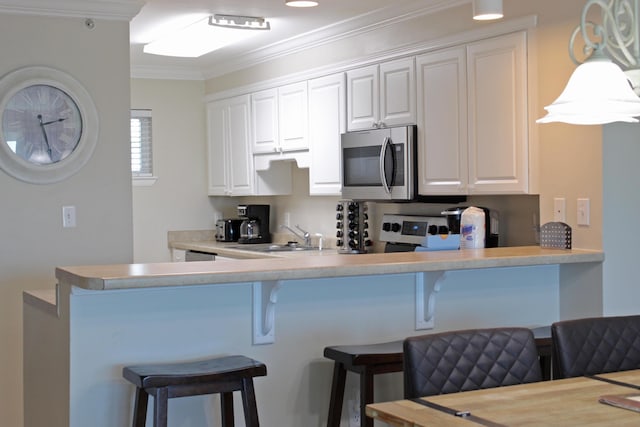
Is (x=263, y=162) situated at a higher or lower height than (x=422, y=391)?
higher

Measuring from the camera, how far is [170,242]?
7234mm

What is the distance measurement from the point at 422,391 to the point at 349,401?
1.05m

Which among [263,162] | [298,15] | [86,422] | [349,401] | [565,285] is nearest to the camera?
[86,422]

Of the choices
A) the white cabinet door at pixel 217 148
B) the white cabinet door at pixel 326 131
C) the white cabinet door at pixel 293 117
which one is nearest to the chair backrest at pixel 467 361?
the white cabinet door at pixel 326 131

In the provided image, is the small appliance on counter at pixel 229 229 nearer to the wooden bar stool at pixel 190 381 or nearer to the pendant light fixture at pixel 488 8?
the pendant light fixture at pixel 488 8

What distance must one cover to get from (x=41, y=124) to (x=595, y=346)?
2.92 m

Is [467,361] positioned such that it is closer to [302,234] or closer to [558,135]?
[558,135]

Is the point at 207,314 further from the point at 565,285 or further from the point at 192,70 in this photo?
the point at 192,70

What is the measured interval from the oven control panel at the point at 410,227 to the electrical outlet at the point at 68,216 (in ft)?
6.26

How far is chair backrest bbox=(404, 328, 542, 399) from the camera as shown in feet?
8.25

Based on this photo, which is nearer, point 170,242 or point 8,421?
point 8,421

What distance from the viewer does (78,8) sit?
14.6ft

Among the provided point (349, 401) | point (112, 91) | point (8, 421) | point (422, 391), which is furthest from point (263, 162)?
point (422, 391)

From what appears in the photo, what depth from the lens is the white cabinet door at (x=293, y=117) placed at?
5.91m
